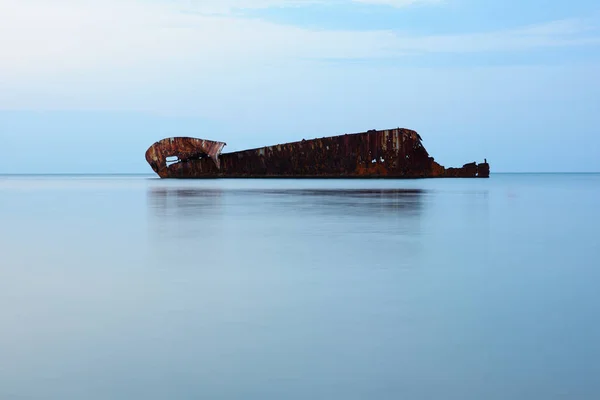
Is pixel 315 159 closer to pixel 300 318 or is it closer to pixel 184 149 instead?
pixel 184 149

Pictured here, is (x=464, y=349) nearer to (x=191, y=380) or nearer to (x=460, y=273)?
(x=191, y=380)

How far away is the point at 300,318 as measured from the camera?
3504 mm

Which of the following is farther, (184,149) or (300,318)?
(184,149)

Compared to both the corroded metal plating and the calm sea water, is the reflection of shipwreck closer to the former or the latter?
the corroded metal plating

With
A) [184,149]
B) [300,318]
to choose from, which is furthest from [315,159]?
[300,318]

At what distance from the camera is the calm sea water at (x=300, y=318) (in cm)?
249

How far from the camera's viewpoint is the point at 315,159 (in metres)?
34.6

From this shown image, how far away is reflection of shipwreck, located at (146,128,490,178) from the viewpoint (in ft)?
110

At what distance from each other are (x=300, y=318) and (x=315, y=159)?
3124 centimetres

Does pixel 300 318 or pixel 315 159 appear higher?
pixel 315 159

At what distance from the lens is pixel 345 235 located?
7.80 meters

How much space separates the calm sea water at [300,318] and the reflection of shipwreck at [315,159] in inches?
1024

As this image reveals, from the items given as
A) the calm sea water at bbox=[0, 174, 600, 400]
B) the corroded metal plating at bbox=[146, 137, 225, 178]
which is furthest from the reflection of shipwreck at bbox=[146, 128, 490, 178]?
the calm sea water at bbox=[0, 174, 600, 400]

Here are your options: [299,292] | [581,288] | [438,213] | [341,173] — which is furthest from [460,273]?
[341,173]
